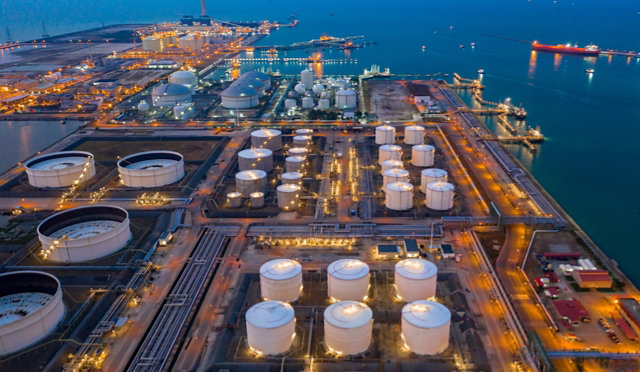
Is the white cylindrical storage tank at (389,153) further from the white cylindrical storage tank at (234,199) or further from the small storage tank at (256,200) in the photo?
the white cylindrical storage tank at (234,199)

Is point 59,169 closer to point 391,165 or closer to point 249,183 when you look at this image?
point 249,183

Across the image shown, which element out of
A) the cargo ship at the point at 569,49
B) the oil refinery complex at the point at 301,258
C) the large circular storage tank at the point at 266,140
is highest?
the cargo ship at the point at 569,49

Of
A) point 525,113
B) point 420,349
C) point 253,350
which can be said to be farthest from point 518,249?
point 525,113

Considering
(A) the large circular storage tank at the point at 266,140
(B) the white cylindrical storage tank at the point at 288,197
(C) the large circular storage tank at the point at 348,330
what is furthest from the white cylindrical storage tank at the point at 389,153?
(C) the large circular storage tank at the point at 348,330

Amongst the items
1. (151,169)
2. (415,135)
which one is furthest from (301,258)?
(415,135)

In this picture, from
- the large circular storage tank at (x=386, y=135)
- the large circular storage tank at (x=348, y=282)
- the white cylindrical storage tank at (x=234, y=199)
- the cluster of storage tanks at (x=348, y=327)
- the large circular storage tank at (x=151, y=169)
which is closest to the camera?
the cluster of storage tanks at (x=348, y=327)

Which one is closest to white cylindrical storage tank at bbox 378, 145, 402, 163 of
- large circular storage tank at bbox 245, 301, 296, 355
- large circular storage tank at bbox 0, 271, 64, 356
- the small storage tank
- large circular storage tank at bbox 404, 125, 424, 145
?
large circular storage tank at bbox 404, 125, 424, 145
